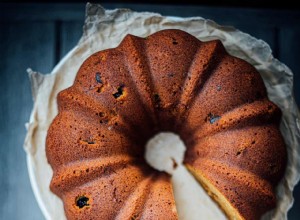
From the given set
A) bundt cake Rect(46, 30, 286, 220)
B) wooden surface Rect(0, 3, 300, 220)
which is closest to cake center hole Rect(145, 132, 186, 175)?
bundt cake Rect(46, 30, 286, 220)

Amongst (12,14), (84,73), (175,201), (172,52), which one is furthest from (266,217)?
(12,14)

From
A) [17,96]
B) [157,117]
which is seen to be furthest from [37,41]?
[157,117]

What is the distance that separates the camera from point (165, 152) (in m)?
1.99

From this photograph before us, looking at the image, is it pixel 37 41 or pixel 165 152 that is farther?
pixel 37 41

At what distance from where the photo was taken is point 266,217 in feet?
6.24

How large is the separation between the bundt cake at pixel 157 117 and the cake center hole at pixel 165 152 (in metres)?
0.11

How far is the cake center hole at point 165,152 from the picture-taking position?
197cm

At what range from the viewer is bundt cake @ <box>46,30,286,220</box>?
1795 mm

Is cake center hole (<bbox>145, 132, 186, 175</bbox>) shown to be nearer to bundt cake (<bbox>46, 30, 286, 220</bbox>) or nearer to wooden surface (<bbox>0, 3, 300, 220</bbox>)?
bundt cake (<bbox>46, 30, 286, 220</bbox>)

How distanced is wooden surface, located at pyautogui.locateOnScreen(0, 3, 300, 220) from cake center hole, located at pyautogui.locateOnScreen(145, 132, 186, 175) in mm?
471

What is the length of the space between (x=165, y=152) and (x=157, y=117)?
0.56ft

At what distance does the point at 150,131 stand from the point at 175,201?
0.26 m

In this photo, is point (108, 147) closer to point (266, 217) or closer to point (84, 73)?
point (84, 73)

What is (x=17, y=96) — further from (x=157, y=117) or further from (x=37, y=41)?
(x=157, y=117)
